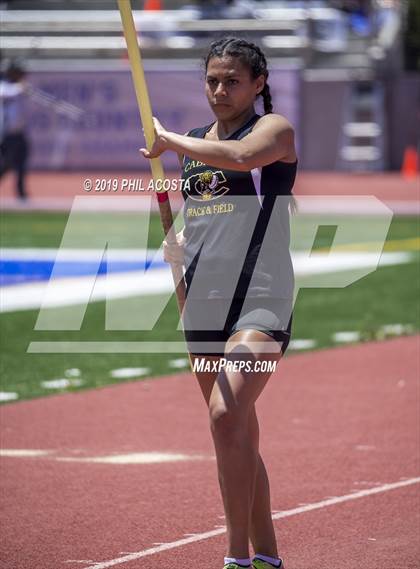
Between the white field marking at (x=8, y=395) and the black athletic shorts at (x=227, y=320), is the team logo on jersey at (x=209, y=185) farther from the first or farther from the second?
the white field marking at (x=8, y=395)

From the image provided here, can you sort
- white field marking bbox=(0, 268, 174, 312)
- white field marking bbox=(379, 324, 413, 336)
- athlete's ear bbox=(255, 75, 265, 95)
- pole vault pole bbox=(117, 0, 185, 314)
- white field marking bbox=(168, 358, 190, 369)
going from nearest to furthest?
pole vault pole bbox=(117, 0, 185, 314) → athlete's ear bbox=(255, 75, 265, 95) → white field marking bbox=(168, 358, 190, 369) → white field marking bbox=(379, 324, 413, 336) → white field marking bbox=(0, 268, 174, 312)

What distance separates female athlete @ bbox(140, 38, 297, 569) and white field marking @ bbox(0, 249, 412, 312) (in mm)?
9221

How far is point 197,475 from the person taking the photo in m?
7.51

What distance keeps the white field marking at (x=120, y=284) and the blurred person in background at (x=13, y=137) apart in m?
8.14

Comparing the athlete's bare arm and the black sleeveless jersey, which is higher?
the athlete's bare arm

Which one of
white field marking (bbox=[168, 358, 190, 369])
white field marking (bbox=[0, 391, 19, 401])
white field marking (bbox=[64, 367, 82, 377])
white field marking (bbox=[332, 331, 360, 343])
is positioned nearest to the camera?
white field marking (bbox=[0, 391, 19, 401])

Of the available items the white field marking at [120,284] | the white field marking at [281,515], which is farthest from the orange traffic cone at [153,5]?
the white field marking at [281,515]

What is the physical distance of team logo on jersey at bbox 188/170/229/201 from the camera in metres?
5.09

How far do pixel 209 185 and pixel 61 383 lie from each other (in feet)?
18.0

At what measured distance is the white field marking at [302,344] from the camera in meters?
12.1

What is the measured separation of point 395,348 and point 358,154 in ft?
82.6

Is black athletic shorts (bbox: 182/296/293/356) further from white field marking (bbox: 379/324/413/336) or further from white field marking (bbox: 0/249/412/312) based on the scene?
white field marking (bbox: 0/249/412/312)

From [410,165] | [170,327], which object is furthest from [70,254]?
[410,165]

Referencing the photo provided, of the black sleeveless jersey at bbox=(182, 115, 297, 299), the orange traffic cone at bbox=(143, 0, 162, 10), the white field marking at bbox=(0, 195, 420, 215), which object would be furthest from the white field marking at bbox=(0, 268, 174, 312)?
the orange traffic cone at bbox=(143, 0, 162, 10)
